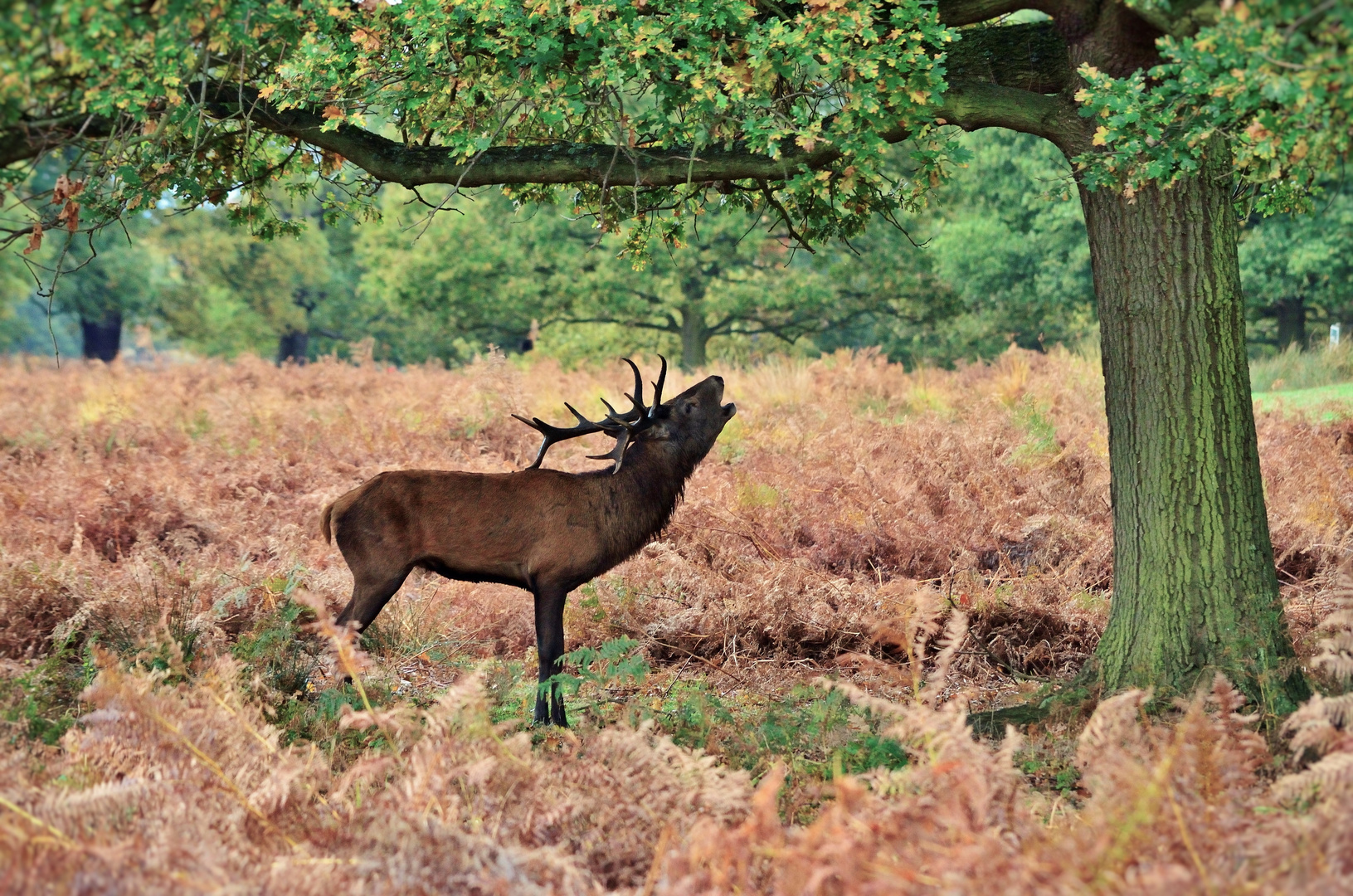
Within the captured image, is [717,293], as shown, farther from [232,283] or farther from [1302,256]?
[232,283]

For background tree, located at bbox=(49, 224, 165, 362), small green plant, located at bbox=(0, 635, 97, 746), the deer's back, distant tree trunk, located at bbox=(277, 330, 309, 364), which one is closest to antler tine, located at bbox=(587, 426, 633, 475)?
the deer's back

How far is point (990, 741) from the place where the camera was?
5961mm

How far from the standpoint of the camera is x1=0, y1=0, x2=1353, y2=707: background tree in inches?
206

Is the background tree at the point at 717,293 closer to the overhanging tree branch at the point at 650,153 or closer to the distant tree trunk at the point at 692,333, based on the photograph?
the distant tree trunk at the point at 692,333

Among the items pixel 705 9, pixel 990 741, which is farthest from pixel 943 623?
pixel 705 9

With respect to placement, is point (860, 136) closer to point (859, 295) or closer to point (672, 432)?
point (672, 432)

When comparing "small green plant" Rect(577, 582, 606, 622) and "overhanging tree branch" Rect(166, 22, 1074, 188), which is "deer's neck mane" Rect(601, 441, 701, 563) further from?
"overhanging tree branch" Rect(166, 22, 1074, 188)

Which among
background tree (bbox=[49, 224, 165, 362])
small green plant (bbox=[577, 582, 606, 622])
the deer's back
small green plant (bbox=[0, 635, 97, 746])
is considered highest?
background tree (bbox=[49, 224, 165, 362])

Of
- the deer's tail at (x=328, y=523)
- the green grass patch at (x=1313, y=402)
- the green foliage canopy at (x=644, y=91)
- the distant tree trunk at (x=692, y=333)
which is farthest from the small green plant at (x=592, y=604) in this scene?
the distant tree trunk at (x=692, y=333)

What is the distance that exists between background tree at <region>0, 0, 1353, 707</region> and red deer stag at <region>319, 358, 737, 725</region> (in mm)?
1502

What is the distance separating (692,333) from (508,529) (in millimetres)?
21530

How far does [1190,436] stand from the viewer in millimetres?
5820

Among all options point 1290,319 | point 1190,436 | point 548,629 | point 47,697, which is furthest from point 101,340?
point 1190,436

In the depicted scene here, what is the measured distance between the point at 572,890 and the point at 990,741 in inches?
118
